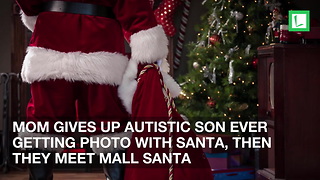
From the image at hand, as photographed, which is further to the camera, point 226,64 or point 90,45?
point 226,64

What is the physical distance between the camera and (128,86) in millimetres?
2158

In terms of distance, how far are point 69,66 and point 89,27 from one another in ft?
0.58

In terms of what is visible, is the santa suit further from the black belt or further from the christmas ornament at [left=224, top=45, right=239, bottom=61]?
the christmas ornament at [left=224, top=45, right=239, bottom=61]

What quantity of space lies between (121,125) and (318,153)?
5.61 ft

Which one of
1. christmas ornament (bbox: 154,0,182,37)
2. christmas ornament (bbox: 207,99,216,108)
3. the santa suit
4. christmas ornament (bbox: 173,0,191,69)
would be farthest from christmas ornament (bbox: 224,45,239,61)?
the santa suit

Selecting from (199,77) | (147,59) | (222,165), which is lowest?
(222,165)

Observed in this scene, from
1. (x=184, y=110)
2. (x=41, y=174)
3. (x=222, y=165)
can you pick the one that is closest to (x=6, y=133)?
(x=184, y=110)

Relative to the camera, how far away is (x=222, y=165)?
3.92 meters

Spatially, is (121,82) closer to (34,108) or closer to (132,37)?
(132,37)

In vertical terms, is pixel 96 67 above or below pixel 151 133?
above

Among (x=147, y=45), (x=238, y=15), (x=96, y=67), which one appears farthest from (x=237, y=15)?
(x=96, y=67)

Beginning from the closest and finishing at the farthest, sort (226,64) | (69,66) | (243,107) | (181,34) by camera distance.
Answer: (69,66), (243,107), (226,64), (181,34)

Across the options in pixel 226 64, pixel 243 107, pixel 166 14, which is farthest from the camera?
pixel 166 14

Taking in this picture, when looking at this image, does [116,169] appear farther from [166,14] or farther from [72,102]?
[166,14]
